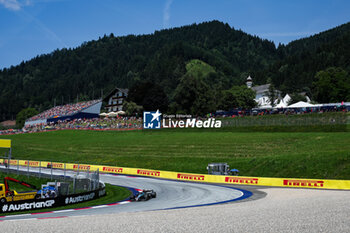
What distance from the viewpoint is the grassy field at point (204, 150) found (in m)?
38.4

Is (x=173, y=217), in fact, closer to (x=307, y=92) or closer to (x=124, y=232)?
(x=124, y=232)

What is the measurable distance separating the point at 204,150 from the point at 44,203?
34.8 meters

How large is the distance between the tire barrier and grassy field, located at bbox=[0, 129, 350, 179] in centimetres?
2239

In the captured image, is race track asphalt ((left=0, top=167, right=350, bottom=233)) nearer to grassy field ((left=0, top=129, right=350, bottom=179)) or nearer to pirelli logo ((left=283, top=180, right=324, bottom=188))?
pirelli logo ((left=283, top=180, right=324, bottom=188))

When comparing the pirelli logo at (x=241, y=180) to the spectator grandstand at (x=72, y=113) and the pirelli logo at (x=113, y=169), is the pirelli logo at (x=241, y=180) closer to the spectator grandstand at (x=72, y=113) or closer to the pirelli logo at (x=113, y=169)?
the pirelli logo at (x=113, y=169)

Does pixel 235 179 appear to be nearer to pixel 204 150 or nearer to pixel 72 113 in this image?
pixel 204 150

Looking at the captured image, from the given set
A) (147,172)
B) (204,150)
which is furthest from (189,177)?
(204,150)

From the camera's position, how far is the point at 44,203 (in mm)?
21219

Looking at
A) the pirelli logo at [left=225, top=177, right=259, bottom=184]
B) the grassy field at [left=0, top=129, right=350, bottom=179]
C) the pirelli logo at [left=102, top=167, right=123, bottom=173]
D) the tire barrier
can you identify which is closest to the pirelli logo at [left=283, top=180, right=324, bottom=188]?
the pirelli logo at [left=225, top=177, right=259, bottom=184]

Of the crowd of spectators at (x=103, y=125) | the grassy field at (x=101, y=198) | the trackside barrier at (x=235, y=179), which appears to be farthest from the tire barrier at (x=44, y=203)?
the crowd of spectators at (x=103, y=125)

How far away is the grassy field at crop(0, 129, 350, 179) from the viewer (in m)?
38.4

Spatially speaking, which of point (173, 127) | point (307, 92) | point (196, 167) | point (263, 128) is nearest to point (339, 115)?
point (263, 128)

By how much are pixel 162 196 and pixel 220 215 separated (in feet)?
42.4

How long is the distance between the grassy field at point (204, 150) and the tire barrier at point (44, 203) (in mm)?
22395
